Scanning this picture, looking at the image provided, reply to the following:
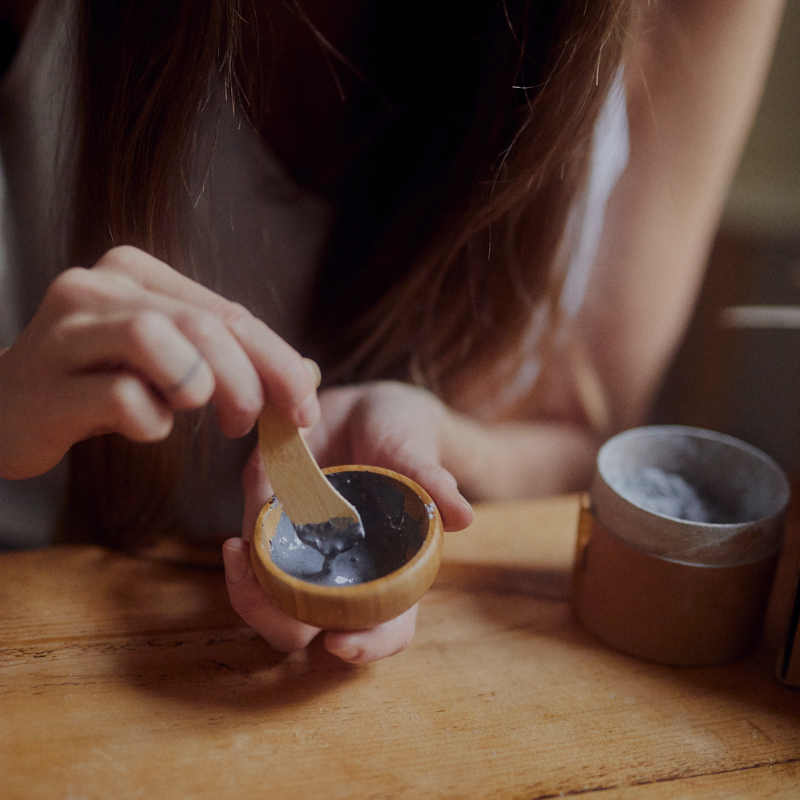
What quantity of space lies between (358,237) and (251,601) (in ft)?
1.58

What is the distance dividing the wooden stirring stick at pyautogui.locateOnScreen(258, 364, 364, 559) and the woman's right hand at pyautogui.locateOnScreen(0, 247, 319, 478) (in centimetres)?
2

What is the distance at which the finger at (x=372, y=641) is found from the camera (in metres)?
0.44

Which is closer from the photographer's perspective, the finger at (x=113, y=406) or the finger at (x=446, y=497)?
the finger at (x=113, y=406)

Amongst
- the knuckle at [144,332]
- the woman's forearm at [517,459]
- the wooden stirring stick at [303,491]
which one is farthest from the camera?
the woman's forearm at [517,459]

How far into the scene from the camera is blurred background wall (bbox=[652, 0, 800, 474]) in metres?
0.89

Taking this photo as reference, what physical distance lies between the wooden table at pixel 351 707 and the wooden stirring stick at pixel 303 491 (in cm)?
10

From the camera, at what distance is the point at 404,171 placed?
757 millimetres

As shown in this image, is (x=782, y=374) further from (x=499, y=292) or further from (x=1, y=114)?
(x=1, y=114)

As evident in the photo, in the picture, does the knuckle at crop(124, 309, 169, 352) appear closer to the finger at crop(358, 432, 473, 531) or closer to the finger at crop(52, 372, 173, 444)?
the finger at crop(52, 372, 173, 444)

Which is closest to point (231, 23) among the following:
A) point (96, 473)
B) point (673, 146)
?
point (96, 473)

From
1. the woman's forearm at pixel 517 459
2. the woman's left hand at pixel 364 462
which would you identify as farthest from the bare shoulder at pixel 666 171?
the woman's left hand at pixel 364 462

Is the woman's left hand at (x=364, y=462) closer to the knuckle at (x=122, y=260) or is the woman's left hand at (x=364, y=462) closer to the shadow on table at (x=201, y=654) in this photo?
the shadow on table at (x=201, y=654)

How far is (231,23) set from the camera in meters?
0.47

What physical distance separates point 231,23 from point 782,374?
2.59ft
